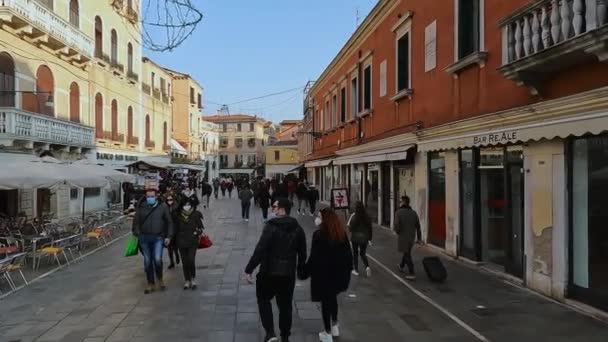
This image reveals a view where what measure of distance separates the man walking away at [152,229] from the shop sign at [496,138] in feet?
18.6

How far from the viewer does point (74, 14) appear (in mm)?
21312

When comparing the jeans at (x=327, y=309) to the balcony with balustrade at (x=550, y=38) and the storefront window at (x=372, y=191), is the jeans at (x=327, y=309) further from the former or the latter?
the storefront window at (x=372, y=191)

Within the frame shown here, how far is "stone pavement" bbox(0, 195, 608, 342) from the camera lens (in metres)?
6.12

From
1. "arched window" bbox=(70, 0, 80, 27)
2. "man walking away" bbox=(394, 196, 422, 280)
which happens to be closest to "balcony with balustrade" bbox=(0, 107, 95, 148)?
"arched window" bbox=(70, 0, 80, 27)

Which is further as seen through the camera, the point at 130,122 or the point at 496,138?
the point at 130,122

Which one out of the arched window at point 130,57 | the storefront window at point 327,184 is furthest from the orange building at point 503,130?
the arched window at point 130,57

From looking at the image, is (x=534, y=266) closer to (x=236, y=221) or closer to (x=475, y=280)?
(x=475, y=280)

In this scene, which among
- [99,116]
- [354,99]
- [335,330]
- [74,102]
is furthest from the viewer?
[99,116]

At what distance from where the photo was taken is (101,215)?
19188 mm

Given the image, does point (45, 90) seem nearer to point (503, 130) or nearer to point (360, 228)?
point (360, 228)

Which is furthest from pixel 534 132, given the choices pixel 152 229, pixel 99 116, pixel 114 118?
pixel 114 118

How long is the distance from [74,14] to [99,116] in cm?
525

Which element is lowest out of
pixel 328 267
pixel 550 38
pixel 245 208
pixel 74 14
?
pixel 245 208

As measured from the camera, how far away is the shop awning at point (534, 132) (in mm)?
6450
